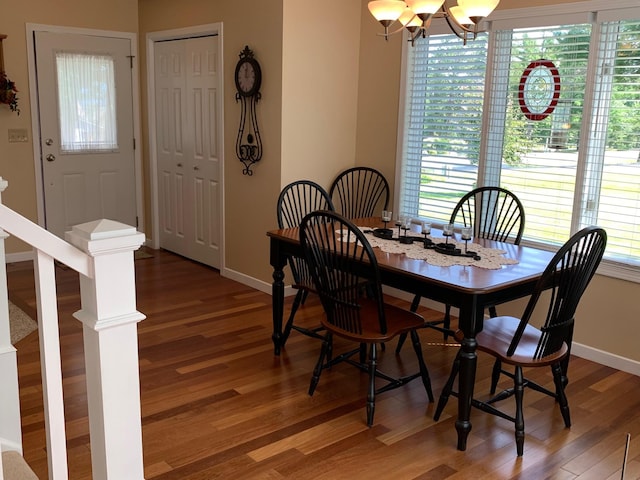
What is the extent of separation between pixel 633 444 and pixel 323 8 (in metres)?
3.59

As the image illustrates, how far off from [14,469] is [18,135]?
452 centimetres

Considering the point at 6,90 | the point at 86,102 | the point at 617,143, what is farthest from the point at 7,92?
the point at 617,143

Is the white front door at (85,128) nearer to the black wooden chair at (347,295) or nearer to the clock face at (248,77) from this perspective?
the clock face at (248,77)

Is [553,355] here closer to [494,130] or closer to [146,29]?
[494,130]

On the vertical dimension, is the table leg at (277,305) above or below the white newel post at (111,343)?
below

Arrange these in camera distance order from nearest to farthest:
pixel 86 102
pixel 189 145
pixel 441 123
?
pixel 441 123 → pixel 189 145 → pixel 86 102

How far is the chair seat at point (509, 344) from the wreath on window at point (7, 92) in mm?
4359

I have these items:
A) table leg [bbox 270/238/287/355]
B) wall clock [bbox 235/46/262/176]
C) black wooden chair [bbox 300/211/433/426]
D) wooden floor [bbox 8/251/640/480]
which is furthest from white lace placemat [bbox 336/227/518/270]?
wall clock [bbox 235/46/262/176]

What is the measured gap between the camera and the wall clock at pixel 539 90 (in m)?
3.96

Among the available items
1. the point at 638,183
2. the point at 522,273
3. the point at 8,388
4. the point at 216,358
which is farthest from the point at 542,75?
the point at 8,388

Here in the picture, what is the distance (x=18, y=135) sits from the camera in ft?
18.4

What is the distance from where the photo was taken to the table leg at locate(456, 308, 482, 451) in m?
2.75

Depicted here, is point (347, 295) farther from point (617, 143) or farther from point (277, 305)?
point (617, 143)


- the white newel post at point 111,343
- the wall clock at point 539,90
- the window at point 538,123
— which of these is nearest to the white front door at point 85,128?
the window at point 538,123
